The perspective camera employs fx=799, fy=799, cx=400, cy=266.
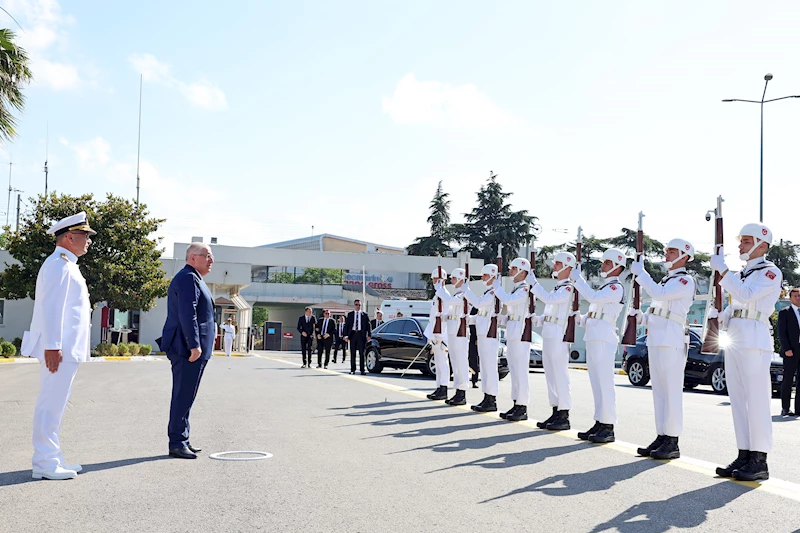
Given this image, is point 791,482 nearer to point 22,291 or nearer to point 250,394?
point 250,394

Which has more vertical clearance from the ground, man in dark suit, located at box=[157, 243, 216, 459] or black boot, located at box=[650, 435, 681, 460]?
man in dark suit, located at box=[157, 243, 216, 459]

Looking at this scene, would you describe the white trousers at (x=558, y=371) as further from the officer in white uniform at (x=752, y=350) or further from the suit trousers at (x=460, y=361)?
the officer in white uniform at (x=752, y=350)

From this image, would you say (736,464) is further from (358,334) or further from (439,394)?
(358,334)

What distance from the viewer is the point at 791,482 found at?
679cm

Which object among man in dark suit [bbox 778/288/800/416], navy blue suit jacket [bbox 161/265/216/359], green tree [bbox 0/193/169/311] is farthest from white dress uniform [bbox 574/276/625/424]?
green tree [bbox 0/193/169/311]

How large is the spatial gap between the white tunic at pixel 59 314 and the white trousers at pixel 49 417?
146 millimetres

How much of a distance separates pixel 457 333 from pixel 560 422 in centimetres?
359

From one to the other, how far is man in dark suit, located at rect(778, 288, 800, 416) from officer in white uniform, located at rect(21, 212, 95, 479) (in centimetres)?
1104

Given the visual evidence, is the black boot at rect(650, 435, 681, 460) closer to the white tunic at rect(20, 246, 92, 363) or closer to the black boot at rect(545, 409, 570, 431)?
the black boot at rect(545, 409, 570, 431)

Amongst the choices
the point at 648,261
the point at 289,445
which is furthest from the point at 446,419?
the point at 648,261

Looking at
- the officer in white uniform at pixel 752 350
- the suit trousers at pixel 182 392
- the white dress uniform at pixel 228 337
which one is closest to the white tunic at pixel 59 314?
the suit trousers at pixel 182 392

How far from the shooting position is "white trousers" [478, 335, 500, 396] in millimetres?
12133

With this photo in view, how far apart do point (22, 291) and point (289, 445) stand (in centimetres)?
2820

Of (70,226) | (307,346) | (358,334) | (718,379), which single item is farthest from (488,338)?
(307,346)
